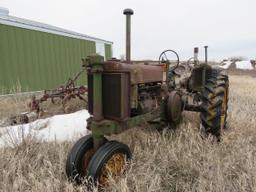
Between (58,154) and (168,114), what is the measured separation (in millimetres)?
1309

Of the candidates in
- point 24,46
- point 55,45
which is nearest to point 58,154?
point 24,46

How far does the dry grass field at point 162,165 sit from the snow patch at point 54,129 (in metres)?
0.35

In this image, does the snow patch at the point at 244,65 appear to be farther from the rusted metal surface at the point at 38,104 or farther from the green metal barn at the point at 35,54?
the rusted metal surface at the point at 38,104

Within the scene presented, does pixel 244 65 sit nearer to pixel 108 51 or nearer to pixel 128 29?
pixel 108 51

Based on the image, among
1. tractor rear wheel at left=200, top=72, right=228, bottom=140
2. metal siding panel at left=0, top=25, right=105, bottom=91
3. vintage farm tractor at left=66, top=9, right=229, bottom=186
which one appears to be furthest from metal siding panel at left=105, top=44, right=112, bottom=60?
vintage farm tractor at left=66, top=9, right=229, bottom=186

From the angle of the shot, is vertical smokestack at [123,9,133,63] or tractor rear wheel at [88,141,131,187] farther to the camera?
Answer: vertical smokestack at [123,9,133,63]

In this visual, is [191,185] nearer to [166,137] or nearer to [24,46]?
[166,137]

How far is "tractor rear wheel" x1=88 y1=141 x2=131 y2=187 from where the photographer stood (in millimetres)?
1721

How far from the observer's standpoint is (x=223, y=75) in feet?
10.4

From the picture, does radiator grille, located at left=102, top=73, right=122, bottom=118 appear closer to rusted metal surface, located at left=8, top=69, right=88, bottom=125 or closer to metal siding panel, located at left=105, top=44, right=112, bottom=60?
rusted metal surface, located at left=8, top=69, right=88, bottom=125

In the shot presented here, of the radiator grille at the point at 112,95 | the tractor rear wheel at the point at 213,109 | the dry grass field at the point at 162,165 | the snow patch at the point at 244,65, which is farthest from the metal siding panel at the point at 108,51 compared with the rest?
the snow patch at the point at 244,65

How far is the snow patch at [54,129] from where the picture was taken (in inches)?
112

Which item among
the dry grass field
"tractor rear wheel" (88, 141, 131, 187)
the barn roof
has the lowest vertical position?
the dry grass field

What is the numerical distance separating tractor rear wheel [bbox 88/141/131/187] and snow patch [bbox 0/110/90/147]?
117cm
